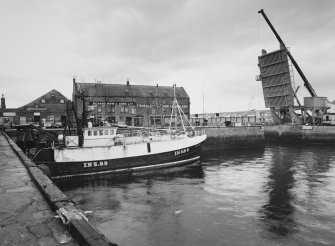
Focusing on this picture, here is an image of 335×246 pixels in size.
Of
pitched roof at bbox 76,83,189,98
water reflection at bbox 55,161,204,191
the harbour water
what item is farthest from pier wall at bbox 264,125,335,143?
water reflection at bbox 55,161,204,191

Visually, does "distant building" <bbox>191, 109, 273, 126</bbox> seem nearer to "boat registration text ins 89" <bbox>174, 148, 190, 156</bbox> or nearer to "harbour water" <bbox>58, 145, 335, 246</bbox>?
"boat registration text ins 89" <bbox>174, 148, 190, 156</bbox>

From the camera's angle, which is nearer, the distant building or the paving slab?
the paving slab

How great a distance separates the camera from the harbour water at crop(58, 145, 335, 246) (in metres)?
10.6

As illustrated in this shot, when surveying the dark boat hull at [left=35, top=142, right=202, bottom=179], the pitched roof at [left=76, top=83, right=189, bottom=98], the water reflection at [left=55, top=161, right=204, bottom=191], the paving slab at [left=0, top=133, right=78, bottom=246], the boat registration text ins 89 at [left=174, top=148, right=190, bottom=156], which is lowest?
the water reflection at [left=55, top=161, right=204, bottom=191]

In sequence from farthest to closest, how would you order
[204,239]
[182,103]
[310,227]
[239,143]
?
[182,103] < [239,143] < [310,227] < [204,239]

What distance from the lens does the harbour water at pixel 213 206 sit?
10.6 meters

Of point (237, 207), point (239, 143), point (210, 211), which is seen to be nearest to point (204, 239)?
point (210, 211)

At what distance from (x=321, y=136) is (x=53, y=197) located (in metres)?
50.3

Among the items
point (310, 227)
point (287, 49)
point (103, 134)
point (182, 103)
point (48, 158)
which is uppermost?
point (287, 49)

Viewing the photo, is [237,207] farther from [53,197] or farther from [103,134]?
[103,134]

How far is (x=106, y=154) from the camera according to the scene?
2264cm

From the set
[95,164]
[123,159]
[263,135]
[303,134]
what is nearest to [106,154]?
[95,164]

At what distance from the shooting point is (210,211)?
13312 mm

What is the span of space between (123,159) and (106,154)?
1540 millimetres
